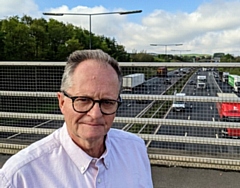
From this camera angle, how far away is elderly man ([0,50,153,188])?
49.8 inches

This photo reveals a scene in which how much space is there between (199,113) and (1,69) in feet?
8.83

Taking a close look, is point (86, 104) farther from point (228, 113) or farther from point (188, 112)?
point (228, 113)

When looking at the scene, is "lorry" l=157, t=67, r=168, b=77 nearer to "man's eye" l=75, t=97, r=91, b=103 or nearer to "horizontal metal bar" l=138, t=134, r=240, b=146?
"horizontal metal bar" l=138, t=134, r=240, b=146

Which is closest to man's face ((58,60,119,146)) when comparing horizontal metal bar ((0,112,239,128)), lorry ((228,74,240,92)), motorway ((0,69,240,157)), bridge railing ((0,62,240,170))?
bridge railing ((0,62,240,170))

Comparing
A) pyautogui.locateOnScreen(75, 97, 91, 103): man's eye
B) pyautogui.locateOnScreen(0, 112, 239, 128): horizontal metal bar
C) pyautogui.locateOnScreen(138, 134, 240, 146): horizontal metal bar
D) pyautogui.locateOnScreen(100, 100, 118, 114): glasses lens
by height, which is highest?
pyautogui.locateOnScreen(75, 97, 91, 103): man's eye

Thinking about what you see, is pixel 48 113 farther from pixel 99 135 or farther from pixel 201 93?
pixel 99 135

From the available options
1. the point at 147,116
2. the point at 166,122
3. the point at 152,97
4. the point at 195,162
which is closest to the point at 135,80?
the point at 152,97

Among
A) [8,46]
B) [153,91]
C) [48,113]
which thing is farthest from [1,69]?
[8,46]

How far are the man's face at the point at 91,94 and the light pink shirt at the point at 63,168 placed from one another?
7 centimetres

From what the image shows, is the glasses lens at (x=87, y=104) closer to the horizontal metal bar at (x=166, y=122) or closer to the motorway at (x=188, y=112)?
the motorway at (x=188, y=112)


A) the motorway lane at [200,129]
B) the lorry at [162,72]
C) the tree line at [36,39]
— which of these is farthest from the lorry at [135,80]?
the tree line at [36,39]

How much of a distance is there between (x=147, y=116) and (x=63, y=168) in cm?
264

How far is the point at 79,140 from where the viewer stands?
1.36m

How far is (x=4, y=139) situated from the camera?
14.4ft
